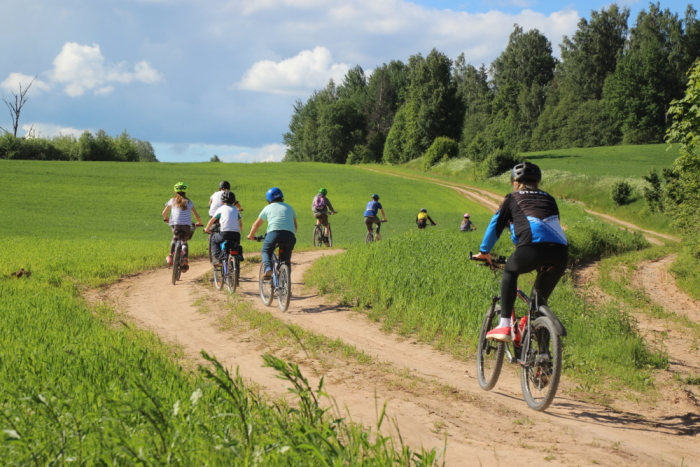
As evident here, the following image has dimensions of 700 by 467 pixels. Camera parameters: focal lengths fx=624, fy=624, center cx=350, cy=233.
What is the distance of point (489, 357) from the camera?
22.3ft

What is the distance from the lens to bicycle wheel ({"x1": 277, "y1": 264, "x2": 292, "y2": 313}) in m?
10.7

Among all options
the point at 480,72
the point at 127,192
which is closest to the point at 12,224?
the point at 127,192

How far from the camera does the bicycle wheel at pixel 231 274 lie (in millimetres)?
12273

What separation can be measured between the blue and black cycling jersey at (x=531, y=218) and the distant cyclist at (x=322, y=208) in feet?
45.0

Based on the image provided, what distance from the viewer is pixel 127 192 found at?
48562 mm

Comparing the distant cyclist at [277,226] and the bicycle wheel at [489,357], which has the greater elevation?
the distant cyclist at [277,226]

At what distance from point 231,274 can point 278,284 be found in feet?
5.50

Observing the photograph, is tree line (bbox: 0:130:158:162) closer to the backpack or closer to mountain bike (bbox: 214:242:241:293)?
the backpack

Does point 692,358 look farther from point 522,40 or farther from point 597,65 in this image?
point 522,40

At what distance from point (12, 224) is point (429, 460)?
3367cm

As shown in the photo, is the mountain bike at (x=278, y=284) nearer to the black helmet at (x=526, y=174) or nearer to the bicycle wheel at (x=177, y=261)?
the bicycle wheel at (x=177, y=261)

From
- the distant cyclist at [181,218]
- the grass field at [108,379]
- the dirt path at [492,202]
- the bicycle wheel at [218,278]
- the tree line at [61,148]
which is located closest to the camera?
the grass field at [108,379]

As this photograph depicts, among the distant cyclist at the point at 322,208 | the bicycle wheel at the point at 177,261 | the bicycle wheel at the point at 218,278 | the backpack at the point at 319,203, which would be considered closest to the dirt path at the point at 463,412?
the bicycle wheel at the point at 218,278

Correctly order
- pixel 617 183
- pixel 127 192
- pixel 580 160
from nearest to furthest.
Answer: pixel 617 183 → pixel 127 192 → pixel 580 160
